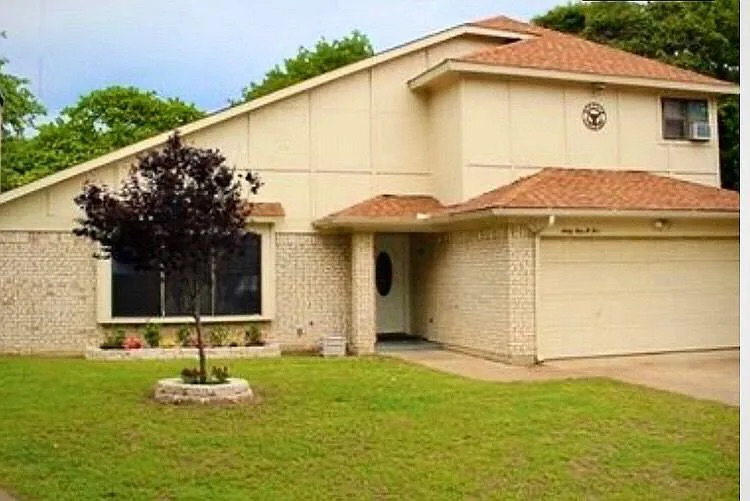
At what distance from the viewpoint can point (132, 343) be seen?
25.0 feet

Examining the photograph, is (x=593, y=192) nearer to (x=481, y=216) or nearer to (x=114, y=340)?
(x=481, y=216)

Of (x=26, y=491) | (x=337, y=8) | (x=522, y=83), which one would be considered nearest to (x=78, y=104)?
(x=337, y=8)

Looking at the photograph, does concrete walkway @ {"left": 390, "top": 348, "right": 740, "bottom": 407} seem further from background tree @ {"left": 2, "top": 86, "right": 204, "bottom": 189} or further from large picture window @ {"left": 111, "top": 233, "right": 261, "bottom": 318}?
background tree @ {"left": 2, "top": 86, "right": 204, "bottom": 189}

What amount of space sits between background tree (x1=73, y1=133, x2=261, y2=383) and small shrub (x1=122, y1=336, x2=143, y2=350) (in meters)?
2.03

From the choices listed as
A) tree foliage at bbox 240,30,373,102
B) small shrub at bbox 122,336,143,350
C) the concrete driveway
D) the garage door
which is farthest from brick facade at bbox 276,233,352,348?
tree foliage at bbox 240,30,373,102

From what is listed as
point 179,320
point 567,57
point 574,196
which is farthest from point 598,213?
point 179,320

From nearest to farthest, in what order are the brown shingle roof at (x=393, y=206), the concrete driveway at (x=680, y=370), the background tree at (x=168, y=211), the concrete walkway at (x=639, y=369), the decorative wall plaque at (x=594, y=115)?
the background tree at (x=168, y=211)
the concrete driveway at (x=680, y=370)
the concrete walkway at (x=639, y=369)
the decorative wall plaque at (x=594, y=115)
the brown shingle roof at (x=393, y=206)

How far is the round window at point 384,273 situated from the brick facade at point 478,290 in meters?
0.28

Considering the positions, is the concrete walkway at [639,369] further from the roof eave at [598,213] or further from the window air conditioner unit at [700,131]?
the window air conditioner unit at [700,131]

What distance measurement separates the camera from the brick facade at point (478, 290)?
7785 mm

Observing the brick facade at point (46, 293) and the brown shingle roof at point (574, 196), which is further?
the brown shingle roof at point (574, 196)

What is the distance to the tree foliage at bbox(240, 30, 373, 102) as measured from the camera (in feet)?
16.3

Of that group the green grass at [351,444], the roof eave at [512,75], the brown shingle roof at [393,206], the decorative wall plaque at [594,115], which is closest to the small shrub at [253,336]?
the brown shingle roof at [393,206]

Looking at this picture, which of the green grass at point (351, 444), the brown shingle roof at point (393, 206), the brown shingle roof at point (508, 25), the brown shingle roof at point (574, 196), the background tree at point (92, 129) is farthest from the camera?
the brown shingle roof at point (393, 206)
